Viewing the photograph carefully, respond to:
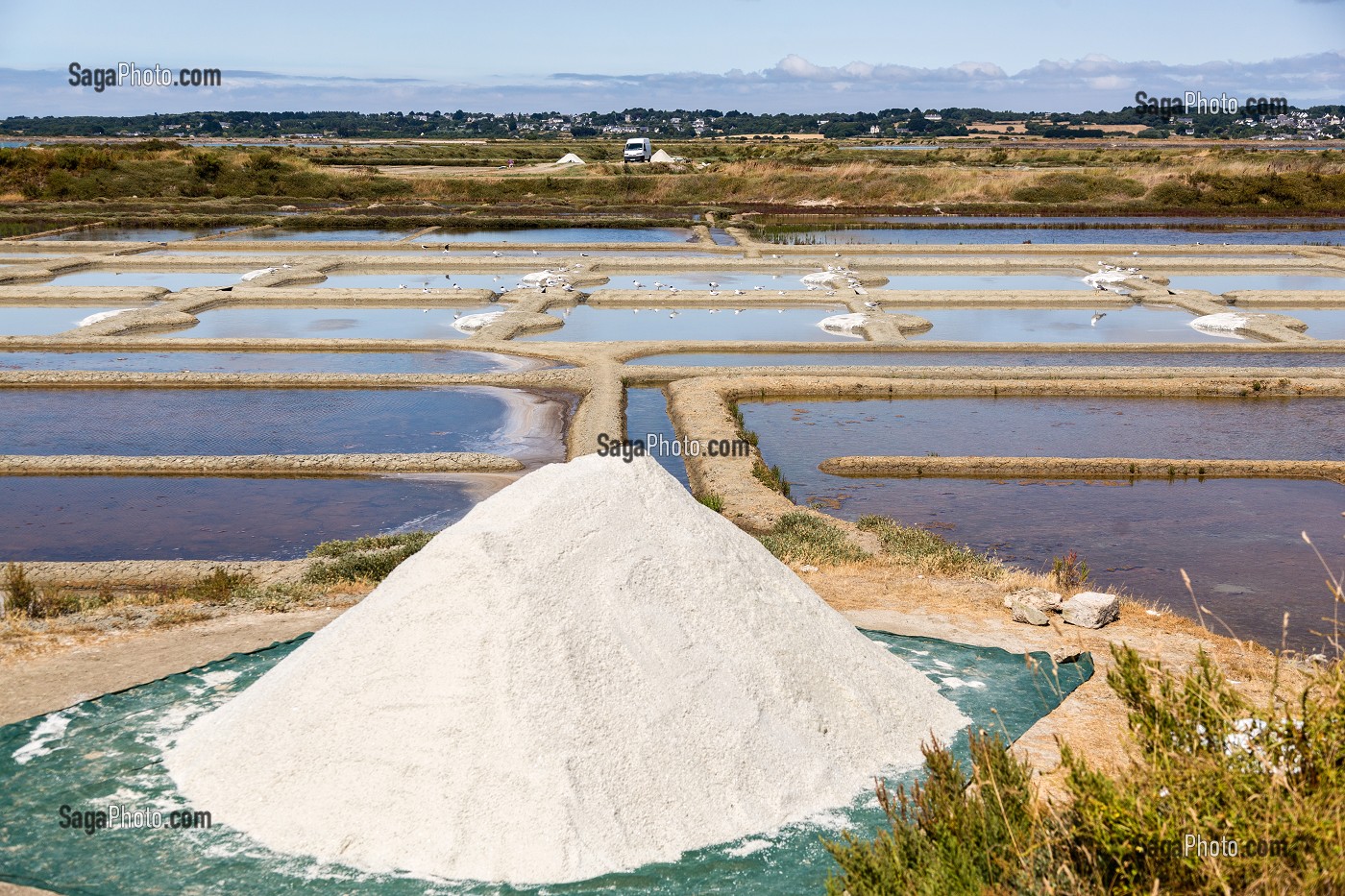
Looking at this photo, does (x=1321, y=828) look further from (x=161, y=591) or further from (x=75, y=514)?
(x=75, y=514)

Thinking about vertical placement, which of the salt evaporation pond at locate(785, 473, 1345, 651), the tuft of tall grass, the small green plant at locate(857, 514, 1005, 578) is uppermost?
the tuft of tall grass

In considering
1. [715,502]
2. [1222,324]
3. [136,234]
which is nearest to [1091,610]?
[715,502]

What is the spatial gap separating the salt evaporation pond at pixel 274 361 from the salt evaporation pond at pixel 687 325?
81.0 inches

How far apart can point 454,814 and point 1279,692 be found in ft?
14.2

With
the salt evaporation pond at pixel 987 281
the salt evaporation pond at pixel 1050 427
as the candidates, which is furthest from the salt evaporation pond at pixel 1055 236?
the salt evaporation pond at pixel 1050 427

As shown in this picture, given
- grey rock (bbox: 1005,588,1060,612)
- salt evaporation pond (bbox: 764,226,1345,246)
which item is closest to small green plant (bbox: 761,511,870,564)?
grey rock (bbox: 1005,588,1060,612)

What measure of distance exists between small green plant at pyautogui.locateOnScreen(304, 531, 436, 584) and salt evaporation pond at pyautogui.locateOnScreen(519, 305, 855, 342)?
9.55m

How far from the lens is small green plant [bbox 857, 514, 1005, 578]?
28.7ft

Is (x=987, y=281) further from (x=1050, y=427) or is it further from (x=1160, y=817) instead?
(x=1160, y=817)

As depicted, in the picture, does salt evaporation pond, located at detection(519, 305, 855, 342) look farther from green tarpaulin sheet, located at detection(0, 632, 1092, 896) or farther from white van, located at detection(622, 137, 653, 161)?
white van, located at detection(622, 137, 653, 161)

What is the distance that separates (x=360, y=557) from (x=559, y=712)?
4.11m

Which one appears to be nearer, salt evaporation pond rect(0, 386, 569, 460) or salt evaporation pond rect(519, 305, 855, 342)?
salt evaporation pond rect(0, 386, 569, 460)

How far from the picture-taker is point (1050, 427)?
13891mm

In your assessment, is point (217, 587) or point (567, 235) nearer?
point (217, 587)
